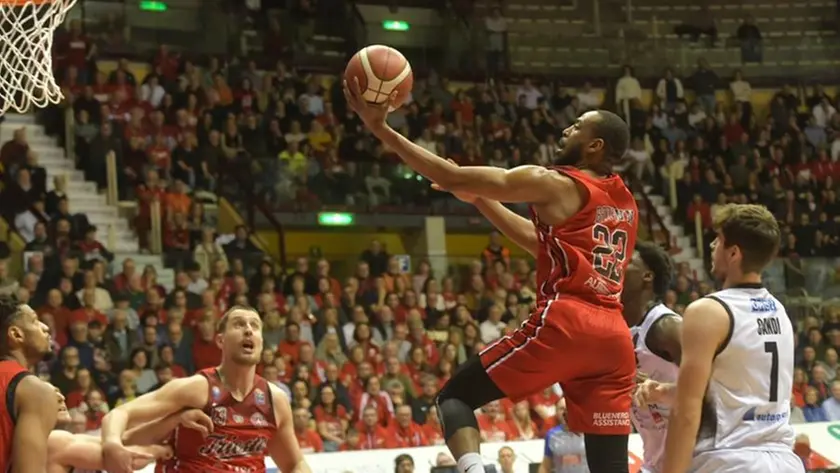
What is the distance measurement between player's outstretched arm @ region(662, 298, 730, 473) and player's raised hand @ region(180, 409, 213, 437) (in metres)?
2.52

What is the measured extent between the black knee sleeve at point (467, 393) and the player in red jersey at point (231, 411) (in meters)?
1.45

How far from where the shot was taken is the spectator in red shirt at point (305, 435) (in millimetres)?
11086

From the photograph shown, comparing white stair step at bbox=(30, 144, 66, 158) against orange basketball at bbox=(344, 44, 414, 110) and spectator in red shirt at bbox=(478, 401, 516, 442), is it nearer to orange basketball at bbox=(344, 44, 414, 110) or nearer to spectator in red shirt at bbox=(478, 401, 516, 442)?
spectator in red shirt at bbox=(478, 401, 516, 442)

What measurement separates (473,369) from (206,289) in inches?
314

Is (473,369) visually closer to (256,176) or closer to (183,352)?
(183,352)

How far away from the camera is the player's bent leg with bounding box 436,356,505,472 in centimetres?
512

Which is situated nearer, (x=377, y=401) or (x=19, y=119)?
(x=377, y=401)

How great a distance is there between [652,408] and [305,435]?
572 centimetres

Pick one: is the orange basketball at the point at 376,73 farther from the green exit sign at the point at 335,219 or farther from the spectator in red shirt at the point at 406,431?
the green exit sign at the point at 335,219

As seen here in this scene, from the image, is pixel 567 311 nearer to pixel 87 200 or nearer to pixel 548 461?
pixel 548 461

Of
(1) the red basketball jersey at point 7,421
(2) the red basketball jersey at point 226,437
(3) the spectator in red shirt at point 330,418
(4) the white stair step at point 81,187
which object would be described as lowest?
(3) the spectator in red shirt at point 330,418

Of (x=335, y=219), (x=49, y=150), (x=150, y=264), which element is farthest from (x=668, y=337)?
(x=49, y=150)

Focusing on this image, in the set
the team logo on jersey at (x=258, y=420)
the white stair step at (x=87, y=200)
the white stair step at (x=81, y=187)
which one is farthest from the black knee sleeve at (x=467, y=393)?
the white stair step at (x=81, y=187)

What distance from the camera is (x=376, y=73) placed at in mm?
5406
